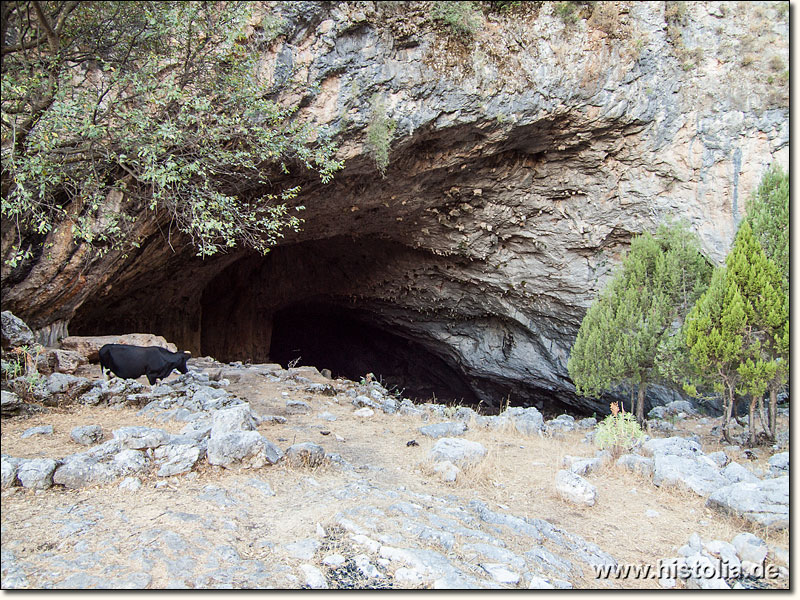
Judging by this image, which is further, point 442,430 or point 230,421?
point 442,430

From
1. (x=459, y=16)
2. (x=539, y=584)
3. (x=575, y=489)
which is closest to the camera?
(x=539, y=584)

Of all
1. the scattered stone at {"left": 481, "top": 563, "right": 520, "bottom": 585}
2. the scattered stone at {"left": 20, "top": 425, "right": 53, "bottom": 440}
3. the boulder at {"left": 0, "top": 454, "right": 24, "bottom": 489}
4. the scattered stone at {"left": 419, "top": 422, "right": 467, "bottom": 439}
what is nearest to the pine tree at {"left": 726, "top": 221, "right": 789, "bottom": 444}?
the scattered stone at {"left": 419, "top": 422, "right": 467, "bottom": 439}

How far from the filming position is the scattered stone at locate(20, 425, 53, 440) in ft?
17.7

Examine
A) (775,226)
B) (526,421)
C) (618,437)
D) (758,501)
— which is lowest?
(526,421)

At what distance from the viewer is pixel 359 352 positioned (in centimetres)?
2272

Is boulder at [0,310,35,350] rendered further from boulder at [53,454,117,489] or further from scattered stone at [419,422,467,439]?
scattered stone at [419,422,467,439]

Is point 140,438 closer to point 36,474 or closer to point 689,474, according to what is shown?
point 36,474

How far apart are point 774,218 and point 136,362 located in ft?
35.2

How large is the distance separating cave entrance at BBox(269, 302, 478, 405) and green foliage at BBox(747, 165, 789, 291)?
12262mm

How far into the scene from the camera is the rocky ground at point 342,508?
126 inches

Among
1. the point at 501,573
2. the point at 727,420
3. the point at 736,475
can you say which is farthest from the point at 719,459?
the point at 501,573

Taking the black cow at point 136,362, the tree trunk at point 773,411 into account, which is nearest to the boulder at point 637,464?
the tree trunk at point 773,411

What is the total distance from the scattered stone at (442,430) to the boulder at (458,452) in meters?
1.20

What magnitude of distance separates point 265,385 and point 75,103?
19.7 feet
